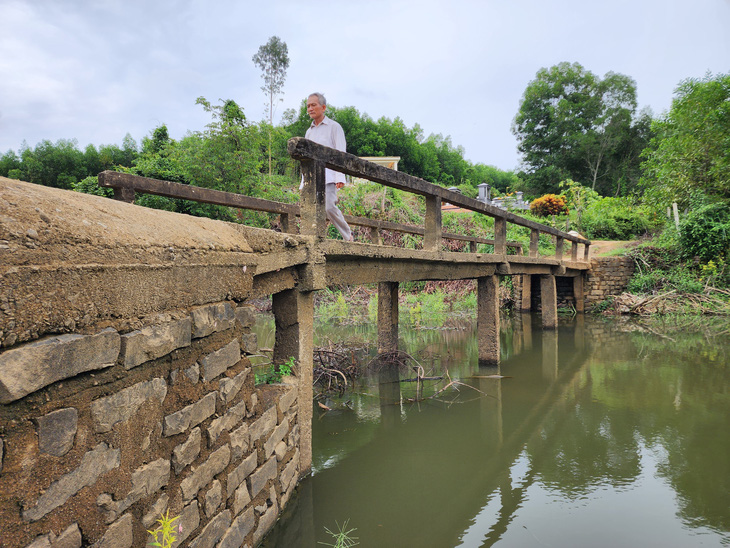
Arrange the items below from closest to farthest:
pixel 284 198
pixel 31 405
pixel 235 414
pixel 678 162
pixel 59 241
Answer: pixel 31 405 < pixel 59 241 < pixel 235 414 < pixel 284 198 < pixel 678 162

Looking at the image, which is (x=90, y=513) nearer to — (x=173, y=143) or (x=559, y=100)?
(x=173, y=143)

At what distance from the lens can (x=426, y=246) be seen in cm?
505

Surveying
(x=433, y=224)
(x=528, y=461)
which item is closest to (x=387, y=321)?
(x=433, y=224)

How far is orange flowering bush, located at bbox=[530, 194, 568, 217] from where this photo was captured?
68.0 ft

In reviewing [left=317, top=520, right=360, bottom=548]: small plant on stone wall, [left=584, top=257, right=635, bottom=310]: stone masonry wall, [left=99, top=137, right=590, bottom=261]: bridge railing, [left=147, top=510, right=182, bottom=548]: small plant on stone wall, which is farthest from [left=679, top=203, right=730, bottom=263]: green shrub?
[left=147, top=510, right=182, bottom=548]: small plant on stone wall

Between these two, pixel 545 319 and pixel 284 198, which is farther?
pixel 284 198

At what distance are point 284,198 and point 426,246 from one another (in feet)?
35.4

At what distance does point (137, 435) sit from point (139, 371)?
0.76 feet

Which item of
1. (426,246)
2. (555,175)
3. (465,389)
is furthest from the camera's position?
(555,175)

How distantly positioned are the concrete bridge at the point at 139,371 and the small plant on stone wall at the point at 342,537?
1.28 ft

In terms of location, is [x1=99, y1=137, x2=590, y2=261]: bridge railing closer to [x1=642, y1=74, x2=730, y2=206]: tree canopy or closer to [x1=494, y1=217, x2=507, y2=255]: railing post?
[x1=494, y1=217, x2=507, y2=255]: railing post

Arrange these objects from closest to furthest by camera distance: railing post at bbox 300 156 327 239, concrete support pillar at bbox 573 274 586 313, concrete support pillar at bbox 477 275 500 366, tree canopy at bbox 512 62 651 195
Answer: railing post at bbox 300 156 327 239, concrete support pillar at bbox 477 275 500 366, concrete support pillar at bbox 573 274 586 313, tree canopy at bbox 512 62 651 195

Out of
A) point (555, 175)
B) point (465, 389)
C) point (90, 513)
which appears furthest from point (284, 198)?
point (555, 175)

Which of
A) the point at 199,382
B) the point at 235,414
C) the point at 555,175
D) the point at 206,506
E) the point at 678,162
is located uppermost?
the point at 555,175
